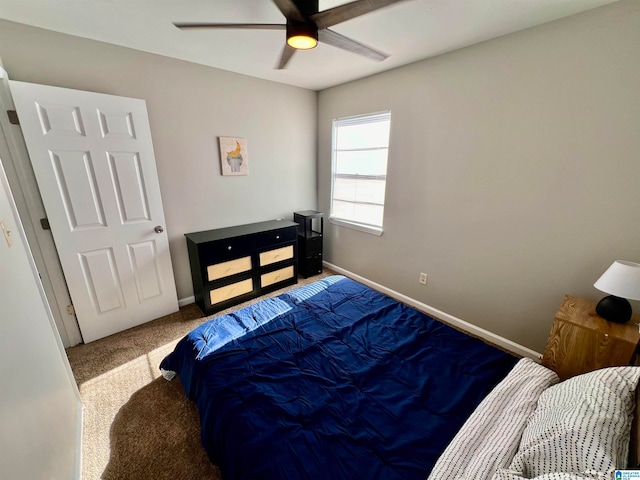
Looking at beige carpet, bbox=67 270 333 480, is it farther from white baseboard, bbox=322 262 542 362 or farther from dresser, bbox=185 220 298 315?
white baseboard, bbox=322 262 542 362

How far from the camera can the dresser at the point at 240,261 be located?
2508 millimetres

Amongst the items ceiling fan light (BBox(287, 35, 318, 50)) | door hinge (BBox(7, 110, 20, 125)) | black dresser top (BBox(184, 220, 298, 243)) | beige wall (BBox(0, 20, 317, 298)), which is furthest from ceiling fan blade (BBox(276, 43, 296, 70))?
door hinge (BBox(7, 110, 20, 125))

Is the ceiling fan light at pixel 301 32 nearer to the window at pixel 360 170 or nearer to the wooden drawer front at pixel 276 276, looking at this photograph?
the window at pixel 360 170

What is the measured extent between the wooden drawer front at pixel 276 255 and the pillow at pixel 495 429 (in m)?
2.33

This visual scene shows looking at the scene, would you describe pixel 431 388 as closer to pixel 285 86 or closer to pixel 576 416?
pixel 576 416

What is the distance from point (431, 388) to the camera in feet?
4.00

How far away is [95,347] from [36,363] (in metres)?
1.27

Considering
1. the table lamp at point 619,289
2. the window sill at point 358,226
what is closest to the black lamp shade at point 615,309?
the table lamp at point 619,289

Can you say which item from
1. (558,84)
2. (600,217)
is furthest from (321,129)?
(600,217)

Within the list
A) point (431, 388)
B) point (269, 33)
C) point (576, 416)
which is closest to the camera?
point (576, 416)

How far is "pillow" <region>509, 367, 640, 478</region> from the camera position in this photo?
0.68 m

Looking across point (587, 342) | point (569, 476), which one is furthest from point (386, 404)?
point (587, 342)

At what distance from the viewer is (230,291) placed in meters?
2.70

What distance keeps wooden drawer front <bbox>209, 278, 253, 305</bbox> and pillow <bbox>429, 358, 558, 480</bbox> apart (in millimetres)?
2292
